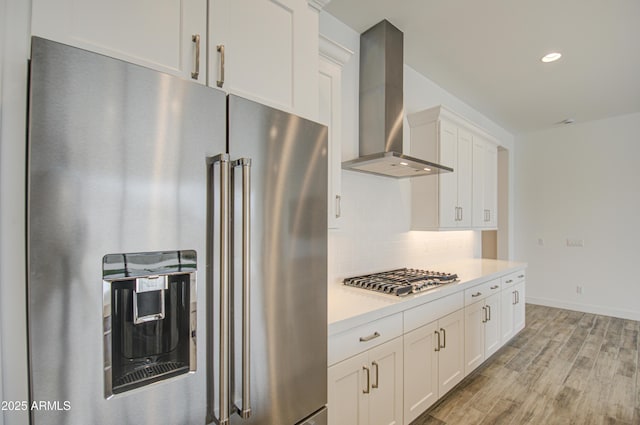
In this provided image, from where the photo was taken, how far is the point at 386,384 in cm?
175

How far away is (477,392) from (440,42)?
3.01 m

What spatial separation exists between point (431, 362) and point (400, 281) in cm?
58

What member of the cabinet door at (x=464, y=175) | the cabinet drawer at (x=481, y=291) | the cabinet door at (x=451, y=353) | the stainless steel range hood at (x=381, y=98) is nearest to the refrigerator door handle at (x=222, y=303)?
the stainless steel range hood at (x=381, y=98)

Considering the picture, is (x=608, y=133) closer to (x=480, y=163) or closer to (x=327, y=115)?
(x=480, y=163)

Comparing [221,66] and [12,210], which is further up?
[221,66]

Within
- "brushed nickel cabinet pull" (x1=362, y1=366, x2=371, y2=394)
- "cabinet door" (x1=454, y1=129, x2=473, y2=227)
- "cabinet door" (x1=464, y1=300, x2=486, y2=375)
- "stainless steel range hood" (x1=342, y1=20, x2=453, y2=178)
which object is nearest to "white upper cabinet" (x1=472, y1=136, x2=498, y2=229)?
"cabinet door" (x1=454, y1=129, x2=473, y2=227)

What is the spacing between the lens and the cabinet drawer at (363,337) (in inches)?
58.0

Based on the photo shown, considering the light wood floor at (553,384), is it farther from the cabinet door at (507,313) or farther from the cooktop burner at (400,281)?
the cooktop burner at (400,281)

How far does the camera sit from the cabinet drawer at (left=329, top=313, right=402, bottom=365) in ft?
4.83

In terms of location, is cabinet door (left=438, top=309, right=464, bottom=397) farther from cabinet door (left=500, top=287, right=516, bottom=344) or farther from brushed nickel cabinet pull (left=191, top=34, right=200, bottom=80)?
brushed nickel cabinet pull (left=191, top=34, right=200, bottom=80)

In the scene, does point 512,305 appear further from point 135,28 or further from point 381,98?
point 135,28

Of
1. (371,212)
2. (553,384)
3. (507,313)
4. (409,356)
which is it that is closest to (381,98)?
(371,212)

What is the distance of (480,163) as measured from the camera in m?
3.54

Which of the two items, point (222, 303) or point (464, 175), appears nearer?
point (222, 303)
